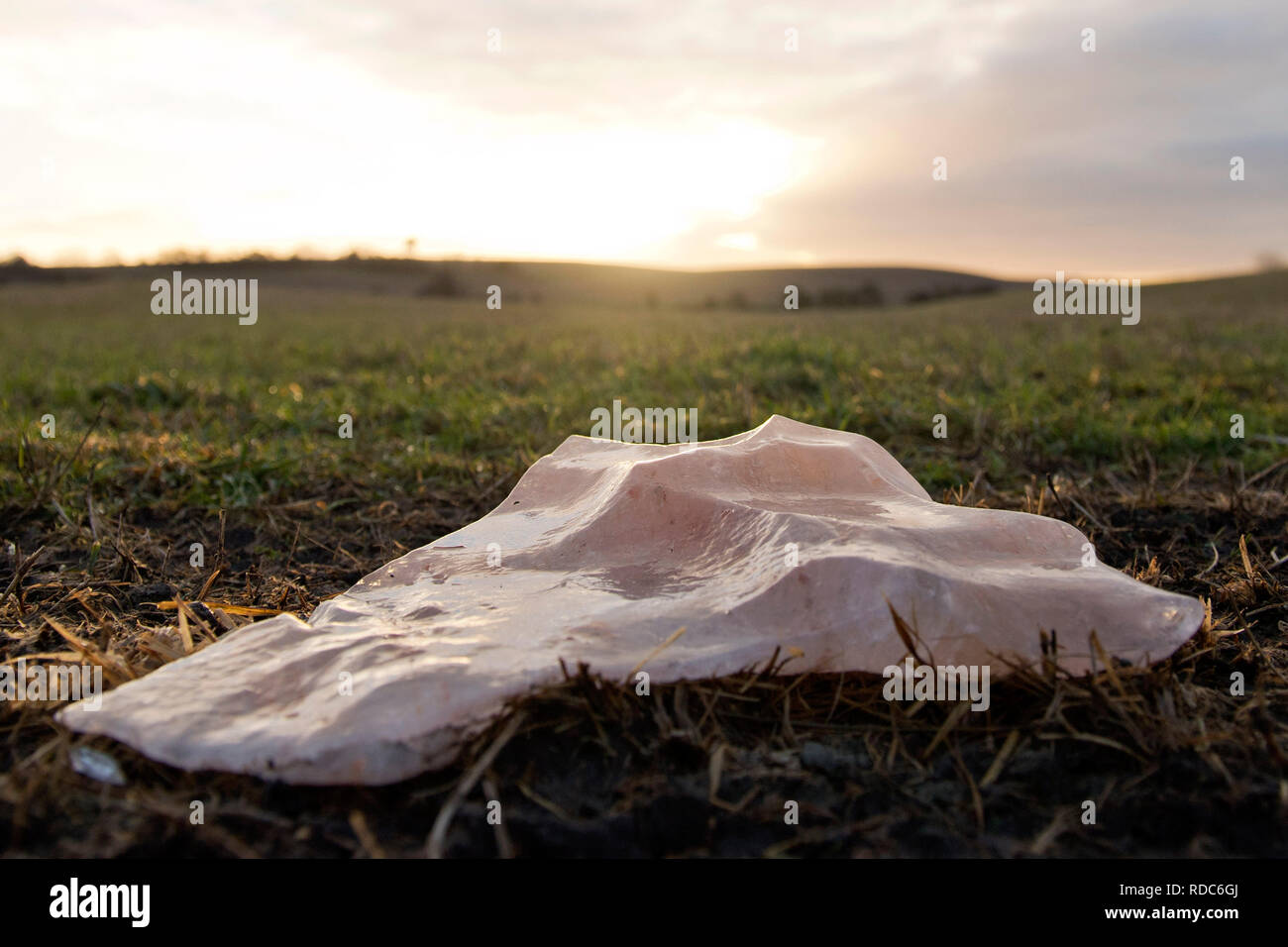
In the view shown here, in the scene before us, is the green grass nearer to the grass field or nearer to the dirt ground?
the grass field

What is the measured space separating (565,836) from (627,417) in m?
4.30

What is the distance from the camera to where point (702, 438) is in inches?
211

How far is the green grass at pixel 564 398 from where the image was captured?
438 cm

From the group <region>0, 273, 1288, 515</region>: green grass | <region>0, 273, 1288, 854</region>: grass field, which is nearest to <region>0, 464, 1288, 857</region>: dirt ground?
<region>0, 273, 1288, 854</region>: grass field

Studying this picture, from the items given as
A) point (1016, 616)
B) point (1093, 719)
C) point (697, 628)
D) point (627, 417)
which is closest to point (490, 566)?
point (697, 628)

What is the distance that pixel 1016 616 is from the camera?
6.36ft

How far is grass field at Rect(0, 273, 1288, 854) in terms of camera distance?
156cm

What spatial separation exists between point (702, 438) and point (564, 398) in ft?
4.68

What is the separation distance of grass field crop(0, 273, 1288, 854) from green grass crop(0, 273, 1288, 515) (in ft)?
0.12

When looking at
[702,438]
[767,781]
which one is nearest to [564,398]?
[702,438]

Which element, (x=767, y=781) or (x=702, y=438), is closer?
(x=767, y=781)

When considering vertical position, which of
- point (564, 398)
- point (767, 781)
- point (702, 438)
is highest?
point (564, 398)

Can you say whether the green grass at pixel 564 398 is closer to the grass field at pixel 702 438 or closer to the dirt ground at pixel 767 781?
the grass field at pixel 702 438

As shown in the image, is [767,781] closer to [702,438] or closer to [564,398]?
[702,438]
